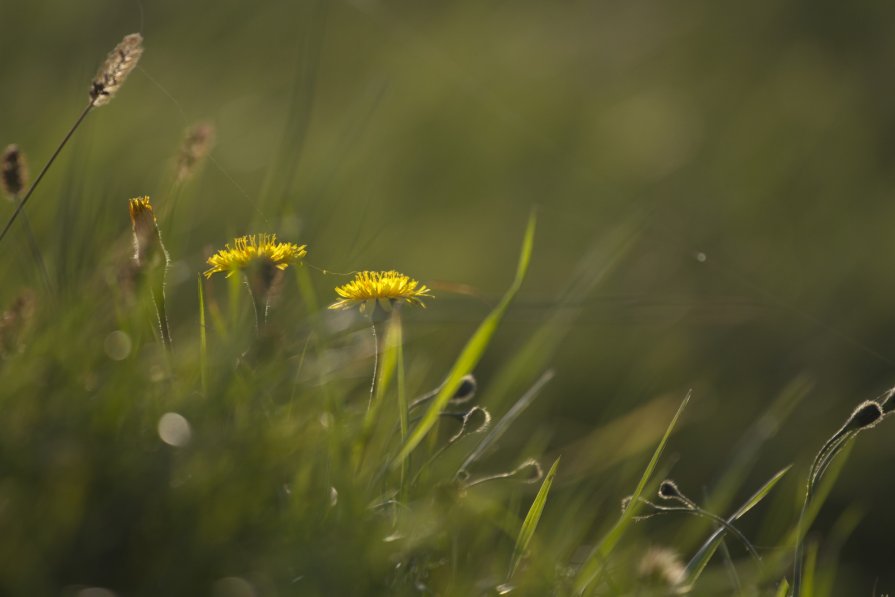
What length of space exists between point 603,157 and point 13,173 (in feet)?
9.82

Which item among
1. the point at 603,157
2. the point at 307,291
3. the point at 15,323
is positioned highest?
the point at 603,157

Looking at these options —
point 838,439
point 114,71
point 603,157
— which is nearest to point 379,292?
point 114,71

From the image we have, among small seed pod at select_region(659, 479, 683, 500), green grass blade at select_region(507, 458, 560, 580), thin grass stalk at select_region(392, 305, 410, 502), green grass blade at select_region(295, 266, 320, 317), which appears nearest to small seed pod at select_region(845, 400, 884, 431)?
small seed pod at select_region(659, 479, 683, 500)

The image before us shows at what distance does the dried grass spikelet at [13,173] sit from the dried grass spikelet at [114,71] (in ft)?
0.32

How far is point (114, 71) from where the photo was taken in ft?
3.39

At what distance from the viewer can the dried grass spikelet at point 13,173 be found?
105 centimetres

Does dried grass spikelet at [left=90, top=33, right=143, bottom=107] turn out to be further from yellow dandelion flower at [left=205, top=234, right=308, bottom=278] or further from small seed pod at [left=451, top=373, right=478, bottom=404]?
small seed pod at [left=451, top=373, right=478, bottom=404]

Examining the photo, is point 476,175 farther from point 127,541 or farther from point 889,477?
point 127,541

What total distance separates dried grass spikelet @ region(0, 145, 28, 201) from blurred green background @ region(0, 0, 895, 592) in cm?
125

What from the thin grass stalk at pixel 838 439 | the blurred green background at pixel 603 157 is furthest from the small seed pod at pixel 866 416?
the blurred green background at pixel 603 157

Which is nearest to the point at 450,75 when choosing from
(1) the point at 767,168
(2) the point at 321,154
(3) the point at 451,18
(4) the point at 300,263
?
(3) the point at 451,18

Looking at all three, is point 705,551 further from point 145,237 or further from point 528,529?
point 145,237

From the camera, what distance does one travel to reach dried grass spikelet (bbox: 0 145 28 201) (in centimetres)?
105

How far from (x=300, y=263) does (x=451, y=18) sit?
3.38 m
